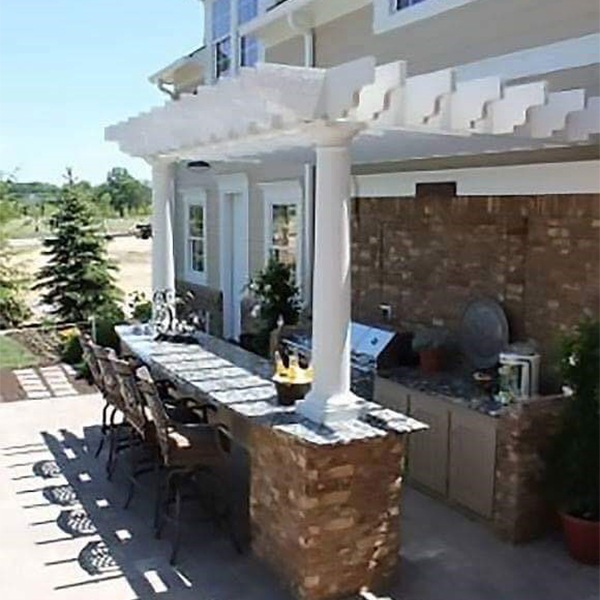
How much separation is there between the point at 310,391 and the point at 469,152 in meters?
2.99

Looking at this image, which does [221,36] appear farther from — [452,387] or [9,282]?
[452,387]

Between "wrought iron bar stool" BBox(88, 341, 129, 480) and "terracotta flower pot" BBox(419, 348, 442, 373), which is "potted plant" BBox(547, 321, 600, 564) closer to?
"terracotta flower pot" BBox(419, 348, 442, 373)

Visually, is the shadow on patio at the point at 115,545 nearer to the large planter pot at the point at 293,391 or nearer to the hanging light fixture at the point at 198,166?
the large planter pot at the point at 293,391

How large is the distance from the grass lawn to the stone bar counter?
7.42m

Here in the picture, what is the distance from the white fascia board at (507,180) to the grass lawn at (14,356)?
20.7ft

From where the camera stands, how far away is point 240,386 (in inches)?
242

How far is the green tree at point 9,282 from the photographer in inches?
605

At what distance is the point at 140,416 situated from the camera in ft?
20.3

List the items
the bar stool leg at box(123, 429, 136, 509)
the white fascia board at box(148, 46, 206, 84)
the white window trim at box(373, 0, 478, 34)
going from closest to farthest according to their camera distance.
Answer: the bar stool leg at box(123, 429, 136, 509)
the white window trim at box(373, 0, 478, 34)
the white fascia board at box(148, 46, 206, 84)

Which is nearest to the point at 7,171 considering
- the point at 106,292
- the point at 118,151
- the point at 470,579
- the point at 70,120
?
the point at 106,292

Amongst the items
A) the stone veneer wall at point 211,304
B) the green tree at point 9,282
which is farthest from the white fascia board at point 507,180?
the green tree at point 9,282

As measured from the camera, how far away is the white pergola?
425cm

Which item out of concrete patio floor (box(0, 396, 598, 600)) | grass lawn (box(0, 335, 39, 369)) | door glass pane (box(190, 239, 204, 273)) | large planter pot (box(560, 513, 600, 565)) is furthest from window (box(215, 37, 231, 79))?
large planter pot (box(560, 513, 600, 565))

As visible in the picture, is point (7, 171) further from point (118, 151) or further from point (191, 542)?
point (191, 542)
